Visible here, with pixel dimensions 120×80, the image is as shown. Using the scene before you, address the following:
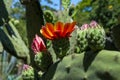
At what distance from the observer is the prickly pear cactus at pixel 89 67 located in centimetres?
239

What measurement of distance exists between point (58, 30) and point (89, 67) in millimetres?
326

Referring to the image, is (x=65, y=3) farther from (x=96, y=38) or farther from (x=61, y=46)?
(x=96, y=38)

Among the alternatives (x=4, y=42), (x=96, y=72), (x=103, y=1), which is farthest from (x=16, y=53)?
(x=103, y=1)

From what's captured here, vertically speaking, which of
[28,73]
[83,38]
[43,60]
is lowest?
[28,73]

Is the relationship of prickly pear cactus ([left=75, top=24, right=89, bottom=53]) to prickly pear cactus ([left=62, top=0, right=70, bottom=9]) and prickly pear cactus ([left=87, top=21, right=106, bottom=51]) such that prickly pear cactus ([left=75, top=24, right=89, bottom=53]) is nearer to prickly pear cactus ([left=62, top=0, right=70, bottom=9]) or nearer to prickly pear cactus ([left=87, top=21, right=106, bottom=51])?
A: prickly pear cactus ([left=87, top=21, right=106, bottom=51])

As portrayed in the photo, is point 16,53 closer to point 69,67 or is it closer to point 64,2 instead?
point 64,2

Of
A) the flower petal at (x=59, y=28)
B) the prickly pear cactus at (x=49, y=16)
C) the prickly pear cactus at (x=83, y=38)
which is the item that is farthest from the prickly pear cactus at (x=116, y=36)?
the prickly pear cactus at (x=49, y=16)

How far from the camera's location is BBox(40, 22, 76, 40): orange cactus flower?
269 cm

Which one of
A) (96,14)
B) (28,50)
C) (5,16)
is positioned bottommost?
(96,14)

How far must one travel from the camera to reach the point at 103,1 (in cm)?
2281

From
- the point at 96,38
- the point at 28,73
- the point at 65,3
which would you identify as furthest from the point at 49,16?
the point at 96,38

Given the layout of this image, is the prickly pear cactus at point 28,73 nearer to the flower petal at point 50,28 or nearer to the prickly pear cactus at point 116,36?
the flower petal at point 50,28

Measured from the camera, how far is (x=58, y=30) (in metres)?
2.70

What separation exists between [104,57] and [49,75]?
16.0 inches
